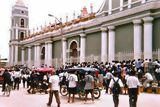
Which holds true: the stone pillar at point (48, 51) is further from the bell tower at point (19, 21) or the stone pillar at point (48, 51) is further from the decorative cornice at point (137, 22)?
the bell tower at point (19, 21)

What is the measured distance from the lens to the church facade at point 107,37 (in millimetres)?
26406

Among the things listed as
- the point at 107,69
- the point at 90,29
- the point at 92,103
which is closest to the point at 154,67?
the point at 107,69

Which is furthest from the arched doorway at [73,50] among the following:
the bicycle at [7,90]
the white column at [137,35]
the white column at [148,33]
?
the bicycle at [7,90]

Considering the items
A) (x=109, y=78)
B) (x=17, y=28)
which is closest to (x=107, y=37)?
(x=109, y=78)

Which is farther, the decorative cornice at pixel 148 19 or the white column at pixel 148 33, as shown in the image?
the white column at pixel 148 33

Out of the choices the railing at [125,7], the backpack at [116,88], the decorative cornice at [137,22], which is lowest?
the backpack at [116,88]

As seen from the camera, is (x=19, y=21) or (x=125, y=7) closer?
(x=125, y=7)

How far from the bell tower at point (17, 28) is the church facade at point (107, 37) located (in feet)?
35.7

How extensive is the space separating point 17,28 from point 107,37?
37.4 metres

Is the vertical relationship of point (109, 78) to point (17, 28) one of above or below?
below

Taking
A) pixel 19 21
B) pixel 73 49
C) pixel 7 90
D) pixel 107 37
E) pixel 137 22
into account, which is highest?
pixel 19 21

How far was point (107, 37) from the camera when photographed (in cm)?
3253

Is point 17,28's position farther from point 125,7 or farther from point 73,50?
point 125,7

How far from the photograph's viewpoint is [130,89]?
13094 millimetres
